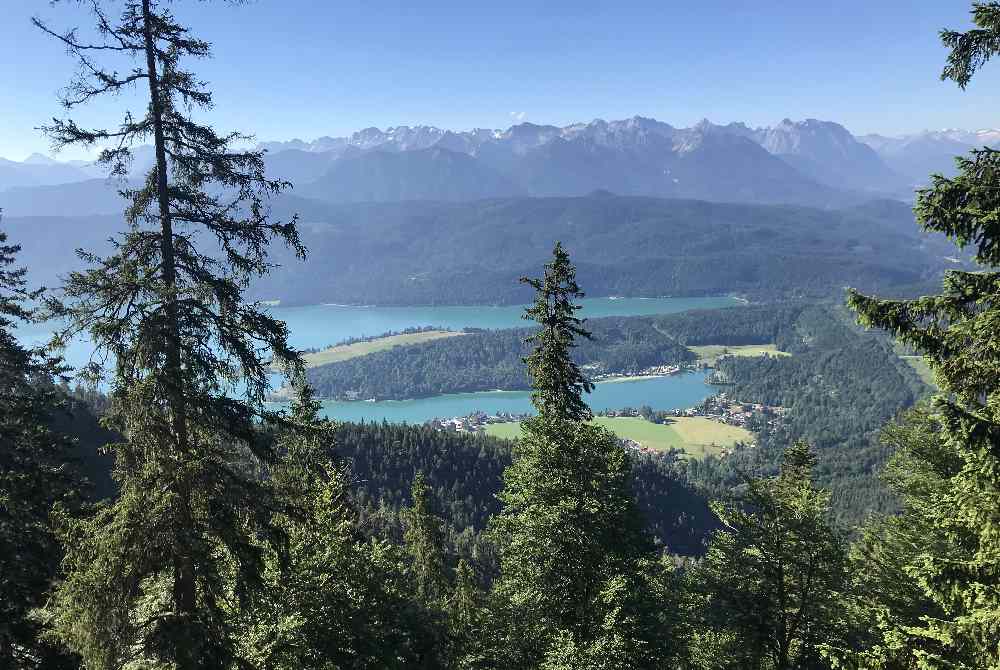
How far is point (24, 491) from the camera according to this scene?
17562 millimetres

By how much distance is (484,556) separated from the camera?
320ft

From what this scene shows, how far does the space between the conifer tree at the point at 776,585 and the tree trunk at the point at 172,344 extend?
1473cm

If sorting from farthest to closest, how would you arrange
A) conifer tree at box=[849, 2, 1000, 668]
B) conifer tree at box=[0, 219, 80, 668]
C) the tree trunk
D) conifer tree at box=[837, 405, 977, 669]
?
Answer: conifer tree at box=[837, 405, 977, 669], conifer tree at box=[0, 219, 80, 668], the tree trunk, conifer tree at box=[849, 2, 1000, 668]

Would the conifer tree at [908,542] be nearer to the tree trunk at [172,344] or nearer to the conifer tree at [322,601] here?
the conifer tree at [322,601]

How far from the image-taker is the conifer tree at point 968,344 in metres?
8.98

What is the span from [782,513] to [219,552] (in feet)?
53.6

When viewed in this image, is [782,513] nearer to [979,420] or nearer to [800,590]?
[800,590]

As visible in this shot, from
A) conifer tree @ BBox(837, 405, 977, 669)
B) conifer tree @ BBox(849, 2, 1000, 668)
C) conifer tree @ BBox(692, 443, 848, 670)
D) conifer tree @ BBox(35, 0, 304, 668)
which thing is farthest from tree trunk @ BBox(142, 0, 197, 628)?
conifer tree @ BBox(837, 405, 977, 669)

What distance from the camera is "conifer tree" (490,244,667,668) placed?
1672 centimetres

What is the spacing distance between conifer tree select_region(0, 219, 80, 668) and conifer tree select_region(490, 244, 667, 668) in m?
12.1

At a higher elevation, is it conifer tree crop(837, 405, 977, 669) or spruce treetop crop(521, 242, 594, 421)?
spruce treetop crop(521, 242, 594, 421)

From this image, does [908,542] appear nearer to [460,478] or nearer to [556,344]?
[556,344]

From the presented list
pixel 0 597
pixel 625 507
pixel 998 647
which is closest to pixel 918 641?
pixel 998 647

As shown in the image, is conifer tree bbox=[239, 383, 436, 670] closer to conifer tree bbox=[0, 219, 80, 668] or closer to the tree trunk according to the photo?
the tree trunk
